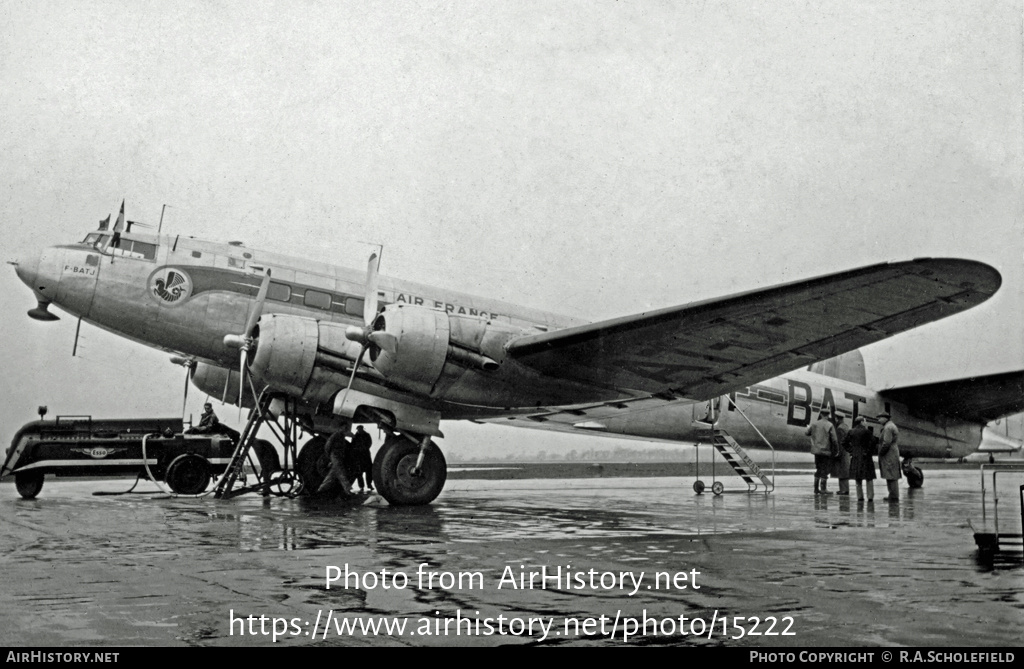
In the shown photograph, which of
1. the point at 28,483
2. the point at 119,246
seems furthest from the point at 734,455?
the point at 28,483

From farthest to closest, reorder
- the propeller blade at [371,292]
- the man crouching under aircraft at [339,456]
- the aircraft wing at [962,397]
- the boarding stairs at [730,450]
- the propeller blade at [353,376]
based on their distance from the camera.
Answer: the aircraft wing at [962,397], the boarding stairs at [730,450], the man crouching under aircraft at [339,456], the propeller blade at [371,292], the propeller blade at [353,376]

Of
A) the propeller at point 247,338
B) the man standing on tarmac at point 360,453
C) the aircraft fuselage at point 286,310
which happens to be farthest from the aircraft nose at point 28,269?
the man standing on tarmac at point 360,453

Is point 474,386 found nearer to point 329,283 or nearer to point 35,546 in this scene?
point 329,283

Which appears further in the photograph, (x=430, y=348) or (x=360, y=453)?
(x=360, y=453)

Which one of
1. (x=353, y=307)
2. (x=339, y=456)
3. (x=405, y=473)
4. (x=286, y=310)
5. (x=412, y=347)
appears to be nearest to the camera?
(x=412, y=347)

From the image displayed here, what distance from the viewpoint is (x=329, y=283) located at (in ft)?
47.9

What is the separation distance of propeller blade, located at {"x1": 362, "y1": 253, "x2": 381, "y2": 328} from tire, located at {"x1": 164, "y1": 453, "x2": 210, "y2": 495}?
15.7ft

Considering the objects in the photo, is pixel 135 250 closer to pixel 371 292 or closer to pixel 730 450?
pixel 371 292

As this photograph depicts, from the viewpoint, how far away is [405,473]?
12164 millimetres

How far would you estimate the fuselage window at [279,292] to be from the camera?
14.1 meters

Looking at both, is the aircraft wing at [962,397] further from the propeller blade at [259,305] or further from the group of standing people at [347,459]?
the propeller blade at [259,305]

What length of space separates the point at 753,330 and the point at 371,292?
521 cm

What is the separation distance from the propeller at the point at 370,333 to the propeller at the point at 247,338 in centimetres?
160

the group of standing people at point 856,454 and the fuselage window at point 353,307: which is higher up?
the fuselage window at point 353,307
